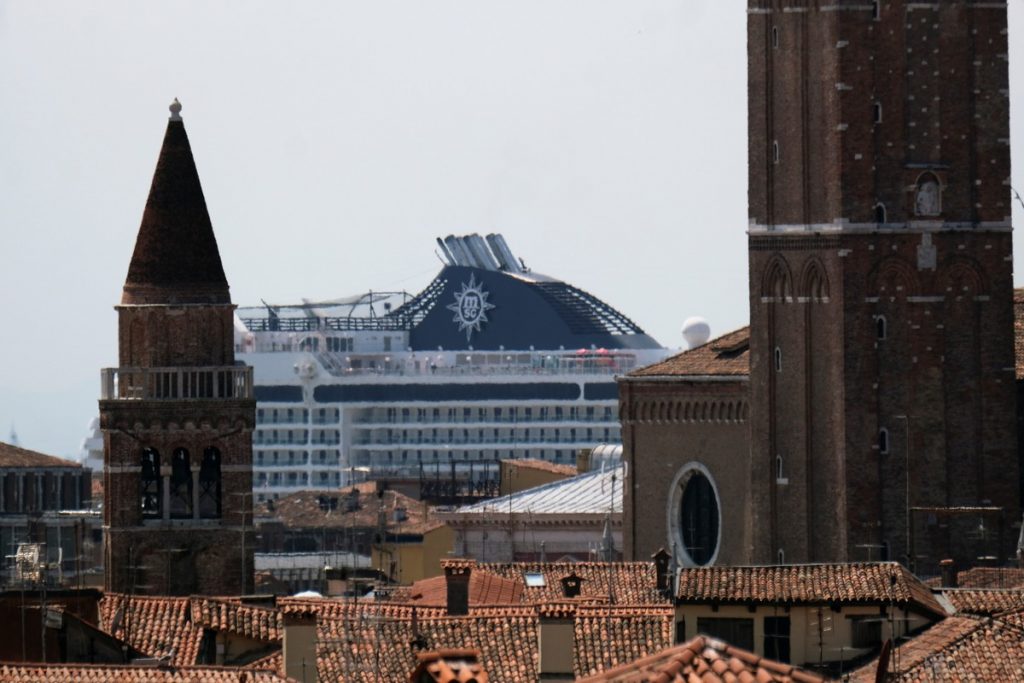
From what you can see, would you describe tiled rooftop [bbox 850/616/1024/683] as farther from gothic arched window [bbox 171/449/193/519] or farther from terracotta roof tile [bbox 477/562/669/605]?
gothic arched window [bbox 171/449/193/519]

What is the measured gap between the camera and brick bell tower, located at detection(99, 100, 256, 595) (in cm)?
6306

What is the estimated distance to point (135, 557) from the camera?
2466 inches

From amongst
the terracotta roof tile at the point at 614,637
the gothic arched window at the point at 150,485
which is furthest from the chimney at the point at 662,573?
the terracotta roof tile at the point at 614,637

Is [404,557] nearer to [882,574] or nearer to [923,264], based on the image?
[923,264]

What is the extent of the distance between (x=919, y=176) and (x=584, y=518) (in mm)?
25389

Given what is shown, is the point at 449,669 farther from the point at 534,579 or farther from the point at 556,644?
the point at 534,579

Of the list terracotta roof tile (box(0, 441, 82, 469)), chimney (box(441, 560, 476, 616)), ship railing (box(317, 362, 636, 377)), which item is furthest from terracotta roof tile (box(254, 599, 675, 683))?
ship railing (box(317, 362, 636, 377))

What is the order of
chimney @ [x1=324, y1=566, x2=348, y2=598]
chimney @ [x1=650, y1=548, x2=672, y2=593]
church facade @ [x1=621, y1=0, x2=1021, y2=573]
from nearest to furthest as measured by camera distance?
1. chimney @ [x1=324, y1=566, x2=348, y2=598]
2. chimney @ [x1=650, y1=548, x2=672, y2=593]
3. church facade @ [x1=621, y1=0, x2=1021, y2=573]

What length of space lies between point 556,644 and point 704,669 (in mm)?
17109

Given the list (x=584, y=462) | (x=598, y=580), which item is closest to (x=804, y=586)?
(x=598, y=580)

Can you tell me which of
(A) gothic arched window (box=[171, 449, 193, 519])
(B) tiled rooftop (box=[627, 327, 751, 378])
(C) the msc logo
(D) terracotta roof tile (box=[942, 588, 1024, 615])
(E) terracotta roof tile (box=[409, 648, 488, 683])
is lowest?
(D) terracotta roof tile (box=[942, 588, 1024, 615])

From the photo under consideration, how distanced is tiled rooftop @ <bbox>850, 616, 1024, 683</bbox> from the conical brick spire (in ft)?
90.4

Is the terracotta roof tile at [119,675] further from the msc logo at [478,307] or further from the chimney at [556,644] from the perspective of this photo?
the msc logo at [478,307]

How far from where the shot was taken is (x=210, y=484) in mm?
63688
